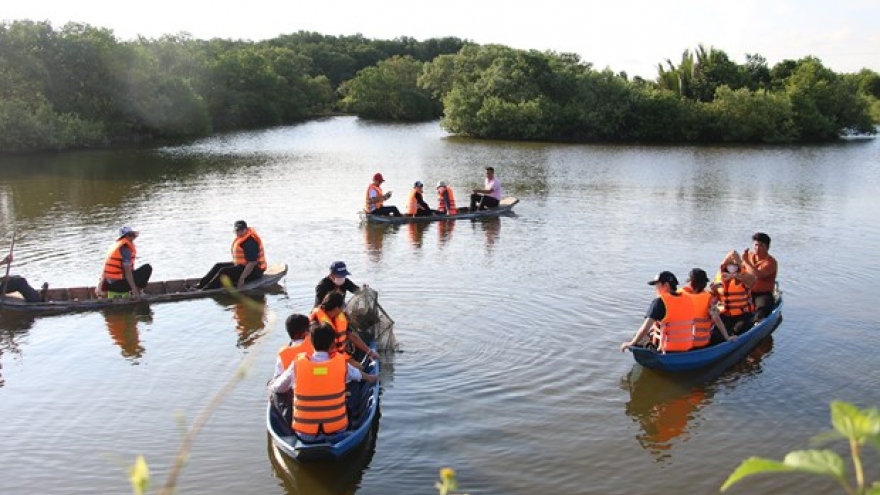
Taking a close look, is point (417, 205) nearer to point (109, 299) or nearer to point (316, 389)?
point (109, 299)

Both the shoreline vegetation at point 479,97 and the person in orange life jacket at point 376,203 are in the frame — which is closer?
the person in orange life jacket at point 376,203

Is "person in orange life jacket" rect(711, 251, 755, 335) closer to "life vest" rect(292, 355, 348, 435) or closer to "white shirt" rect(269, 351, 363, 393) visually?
"white shirt" rect(269, 351, 363, 393)

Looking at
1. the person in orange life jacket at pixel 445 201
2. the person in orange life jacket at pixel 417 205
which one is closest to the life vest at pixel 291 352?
the person in orange life jacket at pixel 417 205

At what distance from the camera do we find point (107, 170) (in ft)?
127

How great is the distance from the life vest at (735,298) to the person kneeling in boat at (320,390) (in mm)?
7672

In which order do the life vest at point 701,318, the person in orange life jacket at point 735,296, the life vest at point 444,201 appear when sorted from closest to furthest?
the life vest at point 701,318, the person in orange life jacket at point 735,296, the life vest at point 444,201

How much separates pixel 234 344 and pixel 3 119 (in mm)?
34726

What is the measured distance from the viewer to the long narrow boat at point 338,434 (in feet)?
28.8

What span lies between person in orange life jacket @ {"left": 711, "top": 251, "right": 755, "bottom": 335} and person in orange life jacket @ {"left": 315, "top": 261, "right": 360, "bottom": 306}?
623 centimetres

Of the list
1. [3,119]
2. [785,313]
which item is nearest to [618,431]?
[785,313]

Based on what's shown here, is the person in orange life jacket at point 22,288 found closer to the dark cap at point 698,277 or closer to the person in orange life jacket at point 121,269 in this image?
the person in orange life jacket at point 121,269

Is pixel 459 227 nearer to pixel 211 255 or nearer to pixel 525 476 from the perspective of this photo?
pixel 211 255

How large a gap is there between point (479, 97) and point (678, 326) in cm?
4860

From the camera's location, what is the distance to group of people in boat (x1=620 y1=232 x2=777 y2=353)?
39.4ft
